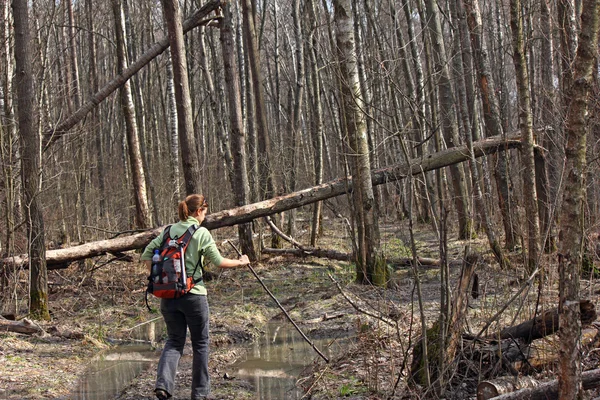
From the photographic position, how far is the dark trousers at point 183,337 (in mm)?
5500

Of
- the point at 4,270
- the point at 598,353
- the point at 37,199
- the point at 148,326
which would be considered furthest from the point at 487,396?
the point at 4,270

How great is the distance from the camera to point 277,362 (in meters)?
6.96

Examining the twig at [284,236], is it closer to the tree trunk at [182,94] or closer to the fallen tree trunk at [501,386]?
the tree trunk at [182,94]

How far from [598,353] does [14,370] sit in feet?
18.4

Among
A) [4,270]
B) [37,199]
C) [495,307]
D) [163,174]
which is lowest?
[495,307]

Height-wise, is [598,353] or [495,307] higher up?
[495,307]

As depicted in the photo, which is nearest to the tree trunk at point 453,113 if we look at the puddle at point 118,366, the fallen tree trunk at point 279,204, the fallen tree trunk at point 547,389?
the fallen tree trunk at point 279,204

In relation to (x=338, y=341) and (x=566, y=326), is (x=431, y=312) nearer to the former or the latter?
(x=338, y=341)

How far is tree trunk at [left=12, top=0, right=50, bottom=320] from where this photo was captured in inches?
331

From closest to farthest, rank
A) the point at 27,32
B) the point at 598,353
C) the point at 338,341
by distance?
the point at 598,353
the point at 338,341
the point at 27,32

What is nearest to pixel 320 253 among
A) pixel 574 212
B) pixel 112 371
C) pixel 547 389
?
pixel 112 371

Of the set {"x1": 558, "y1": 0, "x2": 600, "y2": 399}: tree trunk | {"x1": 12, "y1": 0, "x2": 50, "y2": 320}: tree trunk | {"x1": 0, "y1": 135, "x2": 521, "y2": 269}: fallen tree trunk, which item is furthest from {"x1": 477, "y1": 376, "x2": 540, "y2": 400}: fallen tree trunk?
{"x1": 12, "y1": 0, "x2": 50, "y2": 320}: tree trunk

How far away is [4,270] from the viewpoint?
8.97 metres

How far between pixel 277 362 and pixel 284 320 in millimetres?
2246
